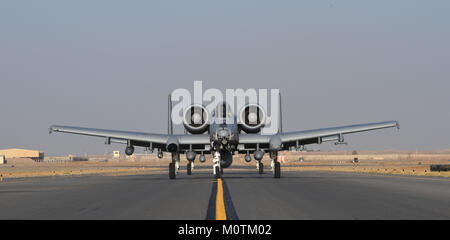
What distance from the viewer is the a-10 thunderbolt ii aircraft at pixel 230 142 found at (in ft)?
129

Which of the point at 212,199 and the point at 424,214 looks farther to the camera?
the point at 212,199

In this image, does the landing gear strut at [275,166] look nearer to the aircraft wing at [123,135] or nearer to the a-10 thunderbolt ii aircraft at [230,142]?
the a-10 thunderbolt ii aircraft at [230,142]

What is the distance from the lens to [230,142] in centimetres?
3753

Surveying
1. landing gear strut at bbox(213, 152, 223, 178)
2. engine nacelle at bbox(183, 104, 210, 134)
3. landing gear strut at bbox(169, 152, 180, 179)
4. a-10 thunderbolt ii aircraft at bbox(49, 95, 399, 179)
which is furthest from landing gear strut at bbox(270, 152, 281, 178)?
landing gear strut at bbox(169, 152, 180, 179)

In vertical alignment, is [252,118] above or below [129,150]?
above

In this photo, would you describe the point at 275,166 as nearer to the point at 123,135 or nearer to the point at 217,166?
the point at 217,166

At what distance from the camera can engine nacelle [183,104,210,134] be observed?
4080cm

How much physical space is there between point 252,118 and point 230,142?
4.40 meters

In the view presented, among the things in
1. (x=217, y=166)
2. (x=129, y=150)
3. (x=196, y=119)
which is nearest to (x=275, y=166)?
(x=217, y=166)
